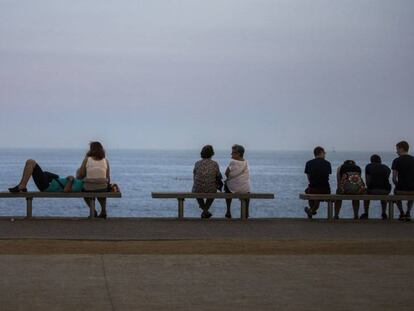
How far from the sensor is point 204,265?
1200 cm

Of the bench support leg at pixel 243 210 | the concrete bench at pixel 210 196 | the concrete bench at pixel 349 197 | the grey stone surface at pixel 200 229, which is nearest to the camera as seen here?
the grey stone surface at pixel 200 229

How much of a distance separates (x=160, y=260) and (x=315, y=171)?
6379 mm

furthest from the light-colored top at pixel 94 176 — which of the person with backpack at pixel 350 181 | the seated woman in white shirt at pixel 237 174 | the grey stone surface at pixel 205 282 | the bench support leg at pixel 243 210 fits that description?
the grey stone surface at pixel 205 282

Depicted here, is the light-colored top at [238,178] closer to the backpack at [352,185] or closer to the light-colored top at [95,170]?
the backpack at [352,185]

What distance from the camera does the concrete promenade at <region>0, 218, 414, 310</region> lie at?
9594 millimetres

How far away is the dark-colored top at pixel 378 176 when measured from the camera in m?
18.3

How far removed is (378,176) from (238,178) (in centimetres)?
262

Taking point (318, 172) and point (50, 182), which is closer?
point (50, 182)

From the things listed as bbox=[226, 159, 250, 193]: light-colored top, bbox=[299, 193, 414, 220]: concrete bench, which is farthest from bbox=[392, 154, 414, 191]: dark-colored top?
bbox=[226, 159, 250, 193]: light-colored top

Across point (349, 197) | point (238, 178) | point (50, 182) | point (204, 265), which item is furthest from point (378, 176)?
point (204, 265)

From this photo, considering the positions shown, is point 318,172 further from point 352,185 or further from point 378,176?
point 378,176

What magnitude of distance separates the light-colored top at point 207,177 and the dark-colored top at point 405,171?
3.28 meters

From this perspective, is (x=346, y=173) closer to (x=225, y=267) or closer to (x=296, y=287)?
(x=225, y=267)

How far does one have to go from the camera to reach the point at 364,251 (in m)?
13.8
